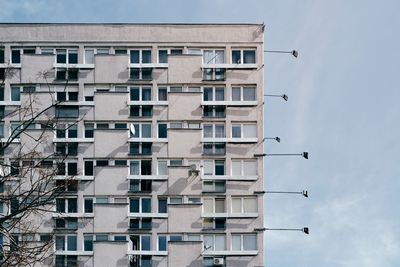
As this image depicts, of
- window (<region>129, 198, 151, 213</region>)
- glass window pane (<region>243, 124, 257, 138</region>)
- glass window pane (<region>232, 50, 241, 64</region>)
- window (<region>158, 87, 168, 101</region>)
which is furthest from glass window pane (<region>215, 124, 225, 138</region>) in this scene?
window (<region>129, 198, 151, 213</region>)

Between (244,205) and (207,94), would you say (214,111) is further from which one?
(244,205)

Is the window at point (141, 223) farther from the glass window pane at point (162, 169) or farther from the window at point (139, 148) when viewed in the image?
the window at point (139, 148)

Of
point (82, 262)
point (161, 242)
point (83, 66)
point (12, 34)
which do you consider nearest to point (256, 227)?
point (161, 242)

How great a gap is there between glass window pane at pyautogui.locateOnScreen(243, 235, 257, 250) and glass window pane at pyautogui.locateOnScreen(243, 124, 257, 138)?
20.7 feet

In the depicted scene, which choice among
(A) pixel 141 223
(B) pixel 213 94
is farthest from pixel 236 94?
(A) pixel 141 223

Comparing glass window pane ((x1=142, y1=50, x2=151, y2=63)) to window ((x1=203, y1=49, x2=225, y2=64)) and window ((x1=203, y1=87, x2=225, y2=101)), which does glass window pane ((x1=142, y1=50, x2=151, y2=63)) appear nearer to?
window ((x1=203, y1=49, x2=225, y2=64))

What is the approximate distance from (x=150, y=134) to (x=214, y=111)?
13.9ft

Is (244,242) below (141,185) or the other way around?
below

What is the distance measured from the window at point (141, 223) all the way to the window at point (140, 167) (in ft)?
9.58

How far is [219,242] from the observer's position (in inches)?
2351

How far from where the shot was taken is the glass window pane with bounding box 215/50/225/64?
6250 centimetres

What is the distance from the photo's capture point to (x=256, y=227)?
6031 centimetres

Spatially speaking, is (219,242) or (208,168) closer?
(219,242)

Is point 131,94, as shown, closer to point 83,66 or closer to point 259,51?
point 83,66
